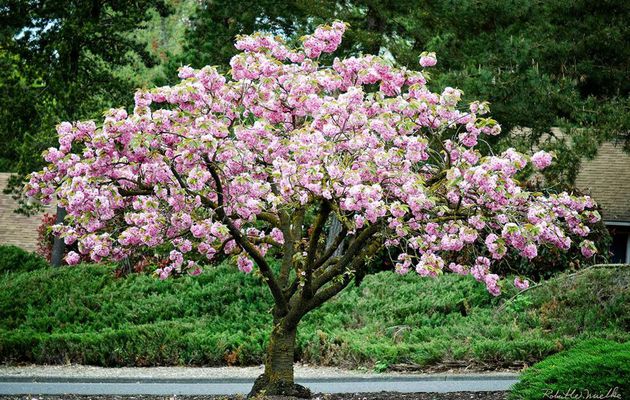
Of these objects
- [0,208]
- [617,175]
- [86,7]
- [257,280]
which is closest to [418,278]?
[257,280]

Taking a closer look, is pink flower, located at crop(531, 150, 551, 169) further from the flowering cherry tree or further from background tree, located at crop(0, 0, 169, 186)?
background tree, located at crop(0, 0, 169, 186)

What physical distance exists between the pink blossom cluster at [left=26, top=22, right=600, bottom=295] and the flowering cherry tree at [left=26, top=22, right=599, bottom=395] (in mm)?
16

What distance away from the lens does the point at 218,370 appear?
1212cm

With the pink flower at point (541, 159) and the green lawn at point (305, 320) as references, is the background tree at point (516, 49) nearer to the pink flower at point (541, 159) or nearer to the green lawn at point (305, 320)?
the green lawn at point (305, 320)

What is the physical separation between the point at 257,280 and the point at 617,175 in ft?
46.9

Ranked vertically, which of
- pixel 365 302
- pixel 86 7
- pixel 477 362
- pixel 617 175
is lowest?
pixel 477 362

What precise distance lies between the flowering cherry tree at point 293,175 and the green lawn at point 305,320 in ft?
12.6

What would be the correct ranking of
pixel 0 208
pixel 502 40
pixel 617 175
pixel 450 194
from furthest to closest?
1. pixel 0 208
2. pixel 617 175
3. pixel 502 40
4. pixel 450 194

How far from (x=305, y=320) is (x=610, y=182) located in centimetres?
1452

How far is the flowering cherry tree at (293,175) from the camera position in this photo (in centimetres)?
735

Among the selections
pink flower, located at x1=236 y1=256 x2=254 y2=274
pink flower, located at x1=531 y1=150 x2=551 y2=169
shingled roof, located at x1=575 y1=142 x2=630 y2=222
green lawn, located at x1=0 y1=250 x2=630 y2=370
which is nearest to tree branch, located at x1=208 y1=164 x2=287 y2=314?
pink flower, located at x1=236 y1=256 x2=254 y2=274

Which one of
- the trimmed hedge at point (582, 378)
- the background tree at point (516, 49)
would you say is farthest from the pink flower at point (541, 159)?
the background tree at point (516, 49)

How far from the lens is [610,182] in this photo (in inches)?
1022

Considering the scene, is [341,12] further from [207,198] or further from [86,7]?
[207,198]
